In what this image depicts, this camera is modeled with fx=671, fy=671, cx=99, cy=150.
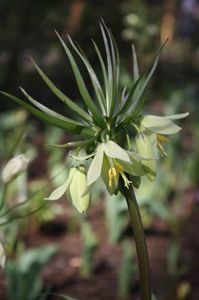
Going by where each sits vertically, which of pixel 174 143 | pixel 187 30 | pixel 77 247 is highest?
pixel 187 30

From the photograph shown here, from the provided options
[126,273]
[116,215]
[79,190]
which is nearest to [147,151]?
[79,190]

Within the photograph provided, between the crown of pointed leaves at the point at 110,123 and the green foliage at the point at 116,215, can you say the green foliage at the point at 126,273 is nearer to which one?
the green foliage at the point at 116,215

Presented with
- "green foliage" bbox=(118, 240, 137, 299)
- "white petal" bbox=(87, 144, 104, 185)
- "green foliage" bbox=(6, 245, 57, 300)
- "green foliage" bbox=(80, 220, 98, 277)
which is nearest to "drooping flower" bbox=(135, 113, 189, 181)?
"white petal" bbox=(87, 144, 104, 185)

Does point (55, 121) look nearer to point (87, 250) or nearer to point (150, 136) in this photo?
point (150, 136)

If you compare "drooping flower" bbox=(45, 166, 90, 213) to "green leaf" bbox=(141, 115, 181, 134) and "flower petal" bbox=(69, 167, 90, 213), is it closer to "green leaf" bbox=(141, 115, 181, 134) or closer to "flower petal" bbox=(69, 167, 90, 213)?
"flower petal" bbox=(69, 167, 90, 213)

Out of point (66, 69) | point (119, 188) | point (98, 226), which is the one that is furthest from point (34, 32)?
point (119, 188)

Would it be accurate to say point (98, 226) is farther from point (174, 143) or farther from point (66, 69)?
point (66, 69)

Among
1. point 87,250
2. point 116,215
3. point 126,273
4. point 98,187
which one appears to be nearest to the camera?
point 126,273
